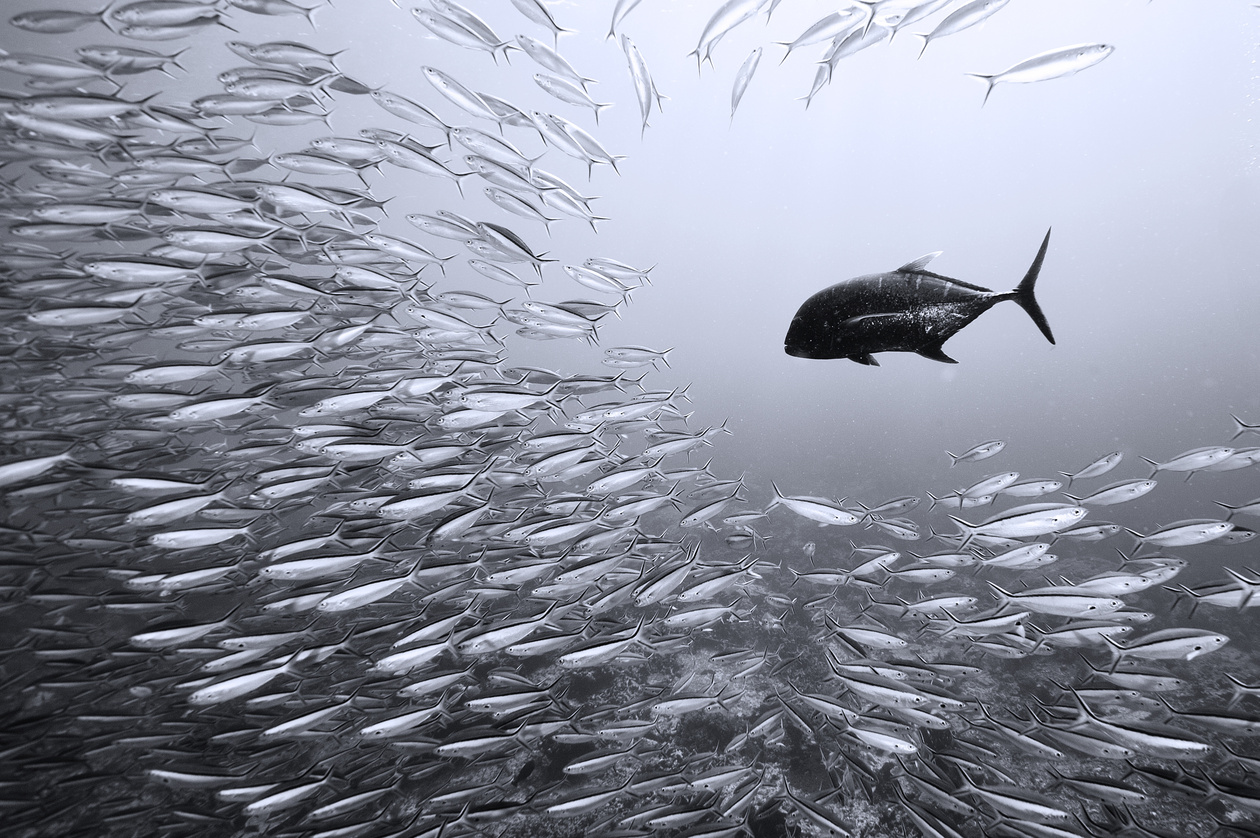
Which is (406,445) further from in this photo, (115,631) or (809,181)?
(809,181)

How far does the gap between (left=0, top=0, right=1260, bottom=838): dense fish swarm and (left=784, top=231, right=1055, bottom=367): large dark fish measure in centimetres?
268

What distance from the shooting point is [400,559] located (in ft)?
13.3

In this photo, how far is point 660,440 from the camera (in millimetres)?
5273

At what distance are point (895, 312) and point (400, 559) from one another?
425 centimetres

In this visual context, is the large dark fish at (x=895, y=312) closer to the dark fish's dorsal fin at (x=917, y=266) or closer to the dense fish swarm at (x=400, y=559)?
the dark fish's dorsal fin at (x=917, y=266)

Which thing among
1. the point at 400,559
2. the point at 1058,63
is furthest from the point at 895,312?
the point at 400,559

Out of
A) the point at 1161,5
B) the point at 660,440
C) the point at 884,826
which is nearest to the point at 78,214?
the point at 660,440

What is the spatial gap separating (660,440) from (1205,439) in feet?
120

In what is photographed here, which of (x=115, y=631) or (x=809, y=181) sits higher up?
(x=809, y=181)

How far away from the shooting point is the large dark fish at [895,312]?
4.99 ft

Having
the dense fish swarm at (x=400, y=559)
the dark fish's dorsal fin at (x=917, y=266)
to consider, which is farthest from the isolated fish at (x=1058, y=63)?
the dark fish's dorsal fin at (x=917, y=266)

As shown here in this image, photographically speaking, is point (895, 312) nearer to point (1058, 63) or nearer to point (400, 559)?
point (1058, 63)

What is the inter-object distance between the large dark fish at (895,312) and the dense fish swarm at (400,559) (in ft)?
8.78

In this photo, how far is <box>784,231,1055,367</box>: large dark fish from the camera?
1520 mm
